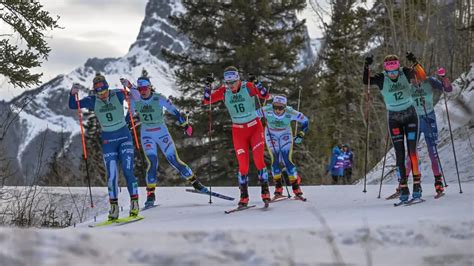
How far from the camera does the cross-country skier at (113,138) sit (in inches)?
380

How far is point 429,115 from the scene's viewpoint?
36.8 feet

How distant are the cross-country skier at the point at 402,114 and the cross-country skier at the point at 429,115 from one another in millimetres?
359

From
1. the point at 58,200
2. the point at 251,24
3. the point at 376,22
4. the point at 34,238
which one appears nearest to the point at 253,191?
the point at 58,200

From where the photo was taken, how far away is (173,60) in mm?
28906

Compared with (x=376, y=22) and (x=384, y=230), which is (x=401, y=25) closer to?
(x=376, y=22)

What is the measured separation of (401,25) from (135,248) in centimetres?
2015

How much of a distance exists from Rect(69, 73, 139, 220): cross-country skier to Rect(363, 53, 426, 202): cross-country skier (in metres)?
4.26

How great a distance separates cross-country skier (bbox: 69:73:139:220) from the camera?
31.6 feet

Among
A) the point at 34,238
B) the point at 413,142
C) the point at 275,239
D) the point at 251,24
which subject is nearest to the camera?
the point at 34,238

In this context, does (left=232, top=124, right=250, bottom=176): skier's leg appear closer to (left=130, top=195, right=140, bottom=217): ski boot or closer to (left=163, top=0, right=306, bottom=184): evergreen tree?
(left=130, top=195, right=140, bottom=217): ski boot

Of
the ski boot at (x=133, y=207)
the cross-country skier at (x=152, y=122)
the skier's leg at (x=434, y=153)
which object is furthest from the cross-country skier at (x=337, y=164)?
the ski boot at (x=133, y=207)

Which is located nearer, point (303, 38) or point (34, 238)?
point (34, 238)

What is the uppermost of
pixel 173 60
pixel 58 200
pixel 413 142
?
pixel 173 60

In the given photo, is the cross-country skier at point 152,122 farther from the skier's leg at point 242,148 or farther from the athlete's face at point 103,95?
the athlete's face at point 103,95
